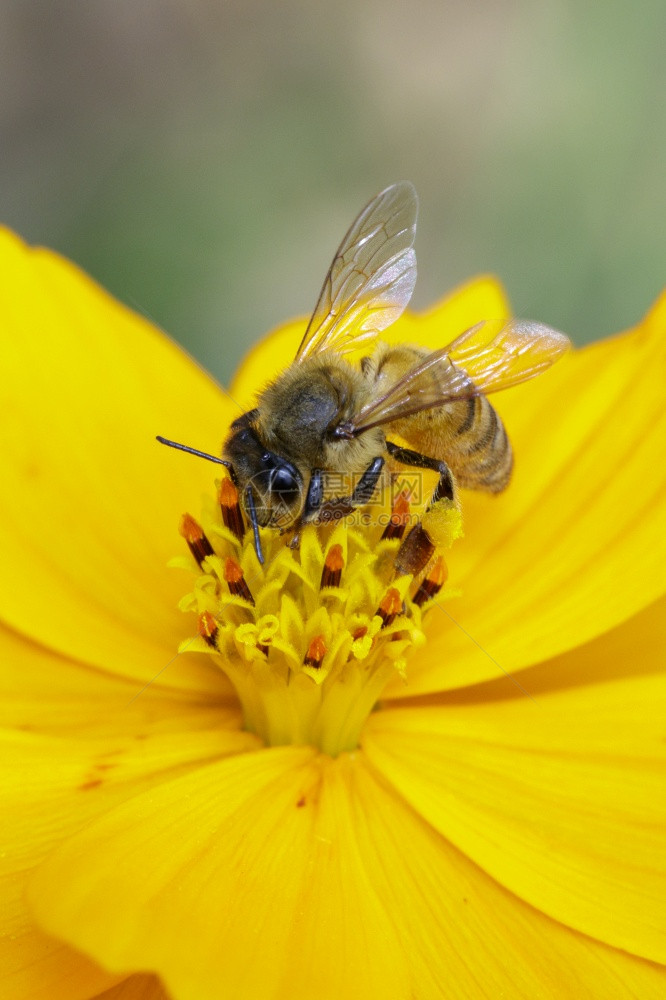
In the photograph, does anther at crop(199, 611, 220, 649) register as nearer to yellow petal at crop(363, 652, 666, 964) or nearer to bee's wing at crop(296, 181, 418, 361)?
yellow petal at crop(363, 652, 666, 964)

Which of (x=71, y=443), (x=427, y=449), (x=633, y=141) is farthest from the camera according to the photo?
(x=633, y=141)

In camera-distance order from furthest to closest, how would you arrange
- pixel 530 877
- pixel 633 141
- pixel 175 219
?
pixel 175 219 < pixel 633 141 < pixel 530 877

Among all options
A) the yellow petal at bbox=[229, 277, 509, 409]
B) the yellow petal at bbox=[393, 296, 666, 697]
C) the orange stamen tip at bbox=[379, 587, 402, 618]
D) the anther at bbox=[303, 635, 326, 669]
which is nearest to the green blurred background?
the yellow petal at bbox=[229, 277, 509, 409]

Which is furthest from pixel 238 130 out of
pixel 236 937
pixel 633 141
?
pixel 236 937

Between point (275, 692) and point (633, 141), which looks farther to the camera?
point (633, 141)

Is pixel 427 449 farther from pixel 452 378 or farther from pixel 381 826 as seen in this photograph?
pixel 381 826

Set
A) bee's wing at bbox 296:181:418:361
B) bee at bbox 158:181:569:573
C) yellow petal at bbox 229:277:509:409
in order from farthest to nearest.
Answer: yellow petal at bbox 229:277:509:409, bee's wing at bbox 296:181:418:361, bee at bbox 158:181:569:573
